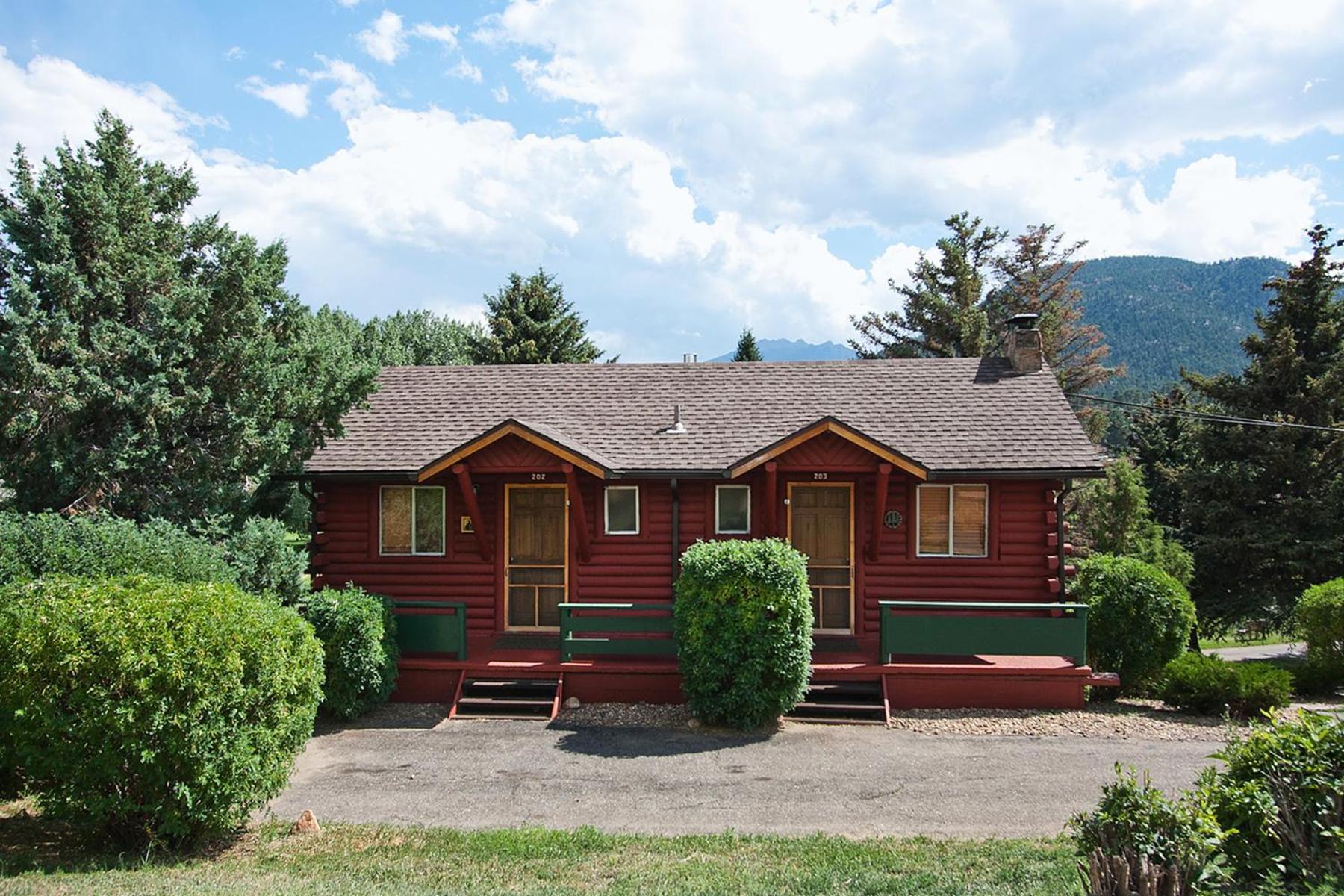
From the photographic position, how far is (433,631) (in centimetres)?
1273

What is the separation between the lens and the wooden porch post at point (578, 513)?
1341 centimetres

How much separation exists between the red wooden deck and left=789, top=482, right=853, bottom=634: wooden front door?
1.17 meters

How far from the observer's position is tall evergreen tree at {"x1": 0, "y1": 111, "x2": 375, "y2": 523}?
11203 millimetres

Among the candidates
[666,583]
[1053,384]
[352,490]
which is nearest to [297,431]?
[352,490]

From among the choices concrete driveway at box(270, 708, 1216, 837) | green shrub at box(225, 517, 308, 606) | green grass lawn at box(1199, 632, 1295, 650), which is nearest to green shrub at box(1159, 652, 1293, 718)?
concrete driveway at box(270, 708, 1216, 837)

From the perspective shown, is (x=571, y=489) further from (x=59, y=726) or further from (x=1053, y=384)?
(x=1053, y=384)

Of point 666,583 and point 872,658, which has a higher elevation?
point 666,583

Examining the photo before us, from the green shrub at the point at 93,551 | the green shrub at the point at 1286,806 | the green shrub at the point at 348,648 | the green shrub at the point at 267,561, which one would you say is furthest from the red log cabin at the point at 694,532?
the green shrub at the point at 1286,806

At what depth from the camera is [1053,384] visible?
1612 centimetres

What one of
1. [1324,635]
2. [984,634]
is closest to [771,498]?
[984,634]

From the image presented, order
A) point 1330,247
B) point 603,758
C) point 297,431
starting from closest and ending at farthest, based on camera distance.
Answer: point 603,758, point 297,431, point 1330,247

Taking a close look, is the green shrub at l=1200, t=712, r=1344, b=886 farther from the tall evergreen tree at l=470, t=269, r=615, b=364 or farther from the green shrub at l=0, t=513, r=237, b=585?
the tall evergreen tree at l=470, t=269, r=615, b=364

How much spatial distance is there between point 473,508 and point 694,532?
135 inches

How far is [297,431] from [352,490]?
5.78ft
